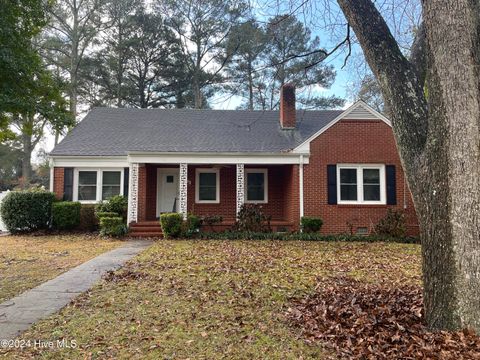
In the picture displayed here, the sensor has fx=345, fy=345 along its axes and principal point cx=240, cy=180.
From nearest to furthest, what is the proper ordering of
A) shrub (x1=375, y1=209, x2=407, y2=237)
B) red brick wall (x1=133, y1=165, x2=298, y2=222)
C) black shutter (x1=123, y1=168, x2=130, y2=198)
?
1. shrub (x1=375, y1=209, x2=407, y2=237)
2. black shutter (x1=123, y1=168, x2=130, y2=198)
3. red brick wall (x1=133, y1=165, x2=298, y2=222)

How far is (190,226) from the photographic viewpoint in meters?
12.7

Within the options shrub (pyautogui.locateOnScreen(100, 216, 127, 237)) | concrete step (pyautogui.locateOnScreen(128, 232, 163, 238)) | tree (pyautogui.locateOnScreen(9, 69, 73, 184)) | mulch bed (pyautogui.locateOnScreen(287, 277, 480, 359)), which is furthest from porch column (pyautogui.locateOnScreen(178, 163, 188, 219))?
mulch bed (pyautogui.locateOnScreen(287, 277, 480, 359))

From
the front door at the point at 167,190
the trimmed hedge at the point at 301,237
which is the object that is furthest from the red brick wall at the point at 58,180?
the trimmed hedge at the point at 301,237


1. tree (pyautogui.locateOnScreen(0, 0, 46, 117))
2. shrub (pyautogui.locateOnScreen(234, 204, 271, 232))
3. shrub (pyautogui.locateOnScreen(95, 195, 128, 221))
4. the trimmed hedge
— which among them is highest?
tree (pyautogui.locateOnScreen(0, 0, 46, 117))

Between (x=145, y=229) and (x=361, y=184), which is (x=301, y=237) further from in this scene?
(x=145, y=229)

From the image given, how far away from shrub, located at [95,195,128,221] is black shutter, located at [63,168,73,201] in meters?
1.62

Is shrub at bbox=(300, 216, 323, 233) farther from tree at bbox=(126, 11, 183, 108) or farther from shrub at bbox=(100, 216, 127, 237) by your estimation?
tree at bbox=(126, 11, 183, 108)

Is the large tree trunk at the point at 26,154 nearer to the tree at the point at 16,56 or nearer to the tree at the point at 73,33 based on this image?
the tree at the point at 73,33

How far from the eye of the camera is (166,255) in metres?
8.94

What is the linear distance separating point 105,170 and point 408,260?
11.9 m

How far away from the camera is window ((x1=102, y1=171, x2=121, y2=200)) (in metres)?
14.8

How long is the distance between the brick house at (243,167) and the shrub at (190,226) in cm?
67

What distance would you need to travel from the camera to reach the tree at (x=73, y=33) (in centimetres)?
2600

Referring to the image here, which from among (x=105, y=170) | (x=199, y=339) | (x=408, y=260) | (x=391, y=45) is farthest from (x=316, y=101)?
(x=199, y=339)
